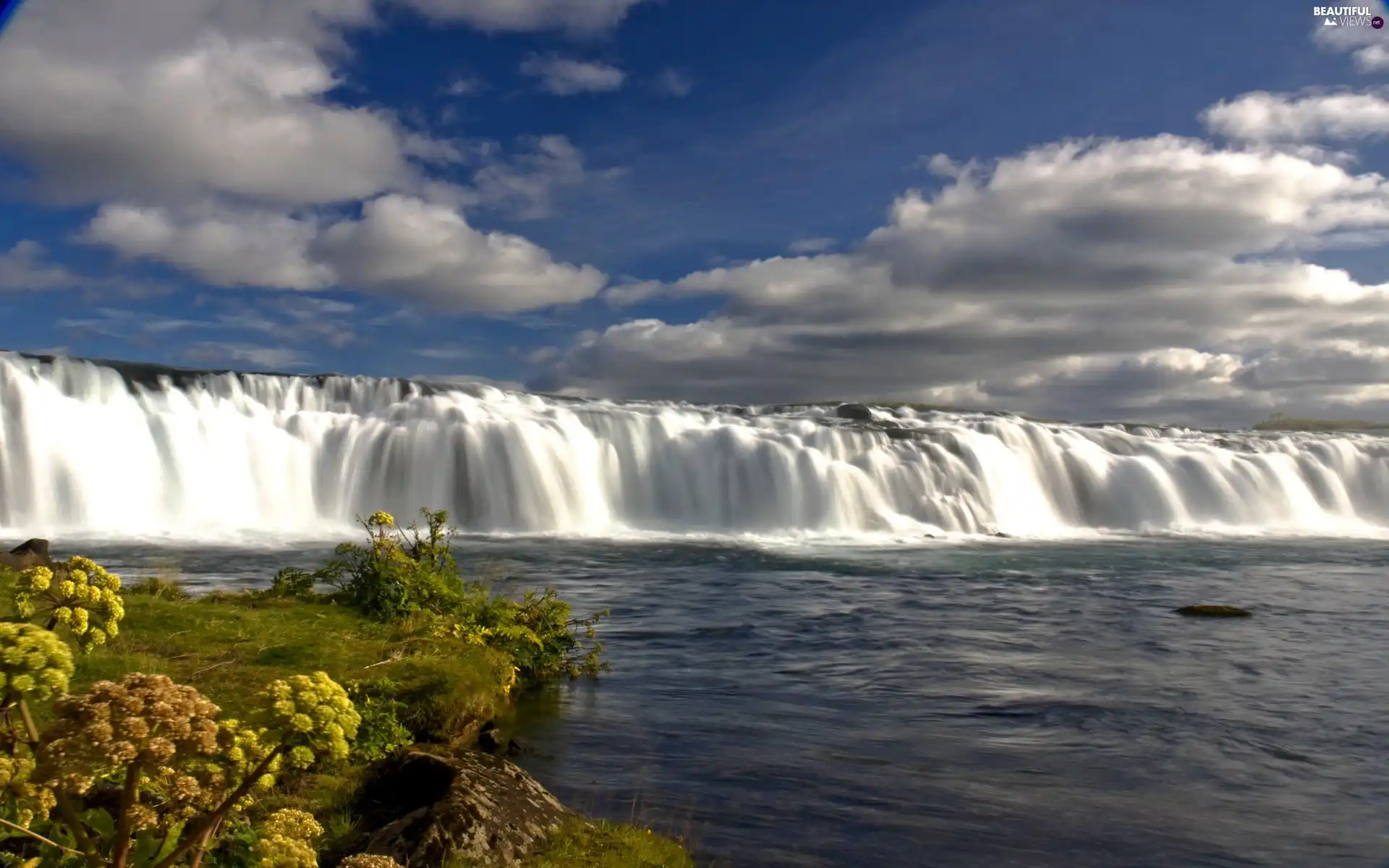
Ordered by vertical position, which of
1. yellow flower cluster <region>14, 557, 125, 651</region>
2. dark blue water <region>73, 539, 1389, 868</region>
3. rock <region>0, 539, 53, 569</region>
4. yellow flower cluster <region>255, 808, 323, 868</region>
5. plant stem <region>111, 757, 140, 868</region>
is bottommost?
dark blue water <region>73, 539, 1389, 868</region>

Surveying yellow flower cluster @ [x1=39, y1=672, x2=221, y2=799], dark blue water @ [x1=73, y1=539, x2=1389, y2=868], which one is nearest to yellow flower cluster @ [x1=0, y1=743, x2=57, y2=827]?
yellow flower cluster @ [x1=39, y1=672, x2=221, y2=799]

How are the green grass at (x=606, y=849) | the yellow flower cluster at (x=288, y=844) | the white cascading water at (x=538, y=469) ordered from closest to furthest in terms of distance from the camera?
the yellow flower cluster at (x=288, y=844) → the green grass at (x=606, y=849) → the white cascading water at (x=538, y=469)

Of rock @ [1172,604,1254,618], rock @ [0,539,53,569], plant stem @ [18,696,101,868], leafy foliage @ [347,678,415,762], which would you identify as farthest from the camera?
rock @ [1172,604,1254,618]

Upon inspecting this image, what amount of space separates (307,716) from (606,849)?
151 inches

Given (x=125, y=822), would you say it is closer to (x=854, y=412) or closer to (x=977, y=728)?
(x=977, y=728)

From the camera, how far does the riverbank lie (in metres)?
6.28

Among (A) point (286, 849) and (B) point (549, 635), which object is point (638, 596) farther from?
(A) point (286, 849)

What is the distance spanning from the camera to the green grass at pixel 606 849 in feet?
20.5

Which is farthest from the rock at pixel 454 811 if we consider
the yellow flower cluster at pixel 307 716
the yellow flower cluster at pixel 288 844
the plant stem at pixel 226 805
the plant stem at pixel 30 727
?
the yellow flower cluster at pixel 307 716

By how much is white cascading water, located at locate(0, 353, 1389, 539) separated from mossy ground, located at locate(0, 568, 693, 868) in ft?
76.5

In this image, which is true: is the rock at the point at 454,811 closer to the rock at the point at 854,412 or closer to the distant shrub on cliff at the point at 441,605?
the distant shrub on cliff at the point at 441,605

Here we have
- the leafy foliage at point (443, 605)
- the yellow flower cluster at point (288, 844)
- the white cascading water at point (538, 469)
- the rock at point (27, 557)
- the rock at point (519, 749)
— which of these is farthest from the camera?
the white cascading water at point (538, 469)

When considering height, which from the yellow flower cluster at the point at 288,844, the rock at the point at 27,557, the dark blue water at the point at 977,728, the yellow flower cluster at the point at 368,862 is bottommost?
the dark blue water at the point at 977,728

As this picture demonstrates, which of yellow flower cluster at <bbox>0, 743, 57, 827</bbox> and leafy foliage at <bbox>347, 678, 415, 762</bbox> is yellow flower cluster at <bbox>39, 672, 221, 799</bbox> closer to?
yellow flower cluster at <bbox>0, 743, 57, 827</bbox>
